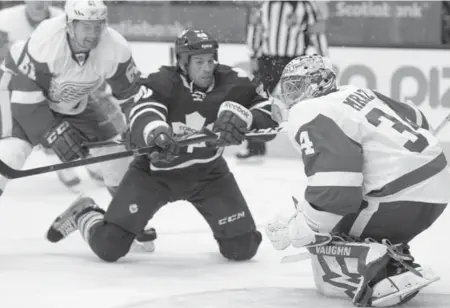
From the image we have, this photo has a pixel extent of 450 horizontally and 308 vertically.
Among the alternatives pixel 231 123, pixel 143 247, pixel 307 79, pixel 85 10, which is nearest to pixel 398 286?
pixel 307 79

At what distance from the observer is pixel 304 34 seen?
271 inches

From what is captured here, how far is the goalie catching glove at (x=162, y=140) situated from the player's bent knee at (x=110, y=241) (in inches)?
12.9

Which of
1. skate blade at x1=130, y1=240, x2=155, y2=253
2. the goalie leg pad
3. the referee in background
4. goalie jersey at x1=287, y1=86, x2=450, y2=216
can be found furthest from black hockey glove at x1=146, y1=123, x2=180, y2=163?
the referee in background

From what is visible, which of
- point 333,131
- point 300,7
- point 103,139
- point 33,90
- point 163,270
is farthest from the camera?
point 300,7

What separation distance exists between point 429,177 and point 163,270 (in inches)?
43.0

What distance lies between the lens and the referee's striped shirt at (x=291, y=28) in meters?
6.84

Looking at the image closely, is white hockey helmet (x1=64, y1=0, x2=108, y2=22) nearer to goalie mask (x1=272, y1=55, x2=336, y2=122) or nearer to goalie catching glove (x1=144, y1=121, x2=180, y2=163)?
goalie catching glove (x1=144, y1=121, x2=180, y2=163)

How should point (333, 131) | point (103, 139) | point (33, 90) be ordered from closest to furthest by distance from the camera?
point (333, 131) < point (33, 90) < point (103, 139)

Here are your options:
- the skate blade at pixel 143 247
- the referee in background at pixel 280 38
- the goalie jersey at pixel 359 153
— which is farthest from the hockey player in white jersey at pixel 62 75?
the referee in background at pixel 280 38

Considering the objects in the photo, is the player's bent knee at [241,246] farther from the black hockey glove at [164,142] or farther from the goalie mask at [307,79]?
the goalie mask at [307,79]

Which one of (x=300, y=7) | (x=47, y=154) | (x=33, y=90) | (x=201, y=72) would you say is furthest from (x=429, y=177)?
(x=47, y=154)

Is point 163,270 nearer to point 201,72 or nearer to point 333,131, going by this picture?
point 201,72

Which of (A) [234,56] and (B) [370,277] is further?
(A) [234,56]

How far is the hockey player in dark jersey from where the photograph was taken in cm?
408
